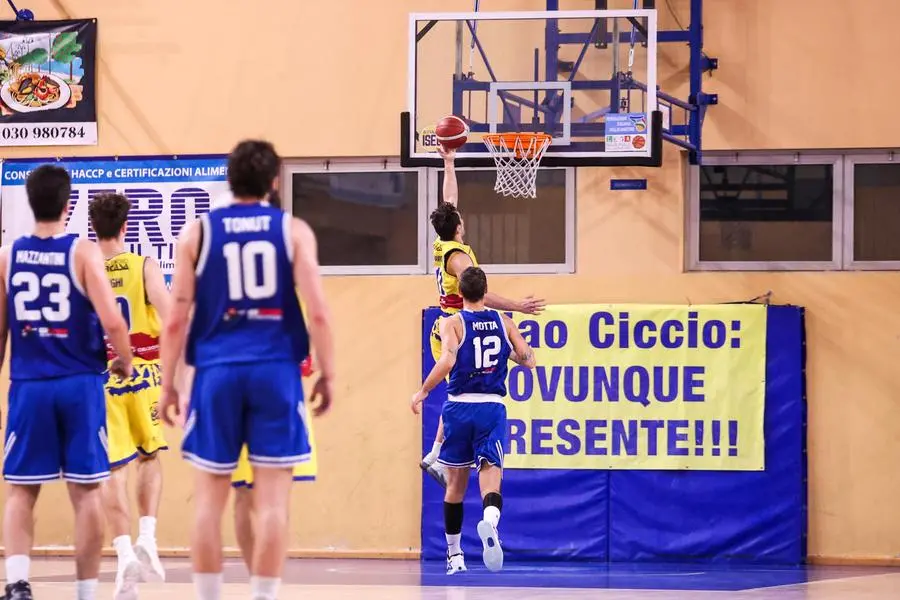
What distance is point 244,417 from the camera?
18.0 ft

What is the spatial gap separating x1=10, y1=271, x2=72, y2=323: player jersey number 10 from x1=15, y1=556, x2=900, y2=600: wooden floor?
284 cm

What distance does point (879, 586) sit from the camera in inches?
385

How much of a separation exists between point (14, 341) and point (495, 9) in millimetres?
6788

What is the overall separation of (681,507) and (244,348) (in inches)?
281

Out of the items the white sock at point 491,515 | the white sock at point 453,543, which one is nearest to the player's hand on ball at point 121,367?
the white sock at point 491,515

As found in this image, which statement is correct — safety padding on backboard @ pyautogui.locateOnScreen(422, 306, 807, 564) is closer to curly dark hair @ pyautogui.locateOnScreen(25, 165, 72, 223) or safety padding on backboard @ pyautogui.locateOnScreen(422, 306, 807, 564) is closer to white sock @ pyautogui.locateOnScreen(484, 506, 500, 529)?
white sock @ pyautogui.locateOnScreen(484, 506, 500, 529)

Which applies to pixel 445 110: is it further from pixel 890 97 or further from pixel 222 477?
pixel 222 477

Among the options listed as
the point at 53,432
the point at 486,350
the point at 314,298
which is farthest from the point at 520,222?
the point at 314,298

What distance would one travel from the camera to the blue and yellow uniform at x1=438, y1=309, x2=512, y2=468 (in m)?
9.14

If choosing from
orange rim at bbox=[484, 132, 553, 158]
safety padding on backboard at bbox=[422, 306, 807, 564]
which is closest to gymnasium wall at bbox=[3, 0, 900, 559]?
safety padding on backboard at bbox=[422, 306, 807, 564]

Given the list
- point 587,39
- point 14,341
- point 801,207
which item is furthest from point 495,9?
point 14,341

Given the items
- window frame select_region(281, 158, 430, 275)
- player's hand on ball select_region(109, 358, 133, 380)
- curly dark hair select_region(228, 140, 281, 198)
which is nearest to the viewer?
curly dark hair select_region(228, 140, 281, 198)

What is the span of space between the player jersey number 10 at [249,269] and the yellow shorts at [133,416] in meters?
2.53

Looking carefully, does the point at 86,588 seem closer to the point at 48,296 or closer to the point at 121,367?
the point at 121,367
